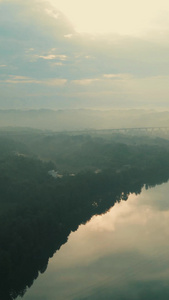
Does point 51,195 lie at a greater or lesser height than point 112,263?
greater

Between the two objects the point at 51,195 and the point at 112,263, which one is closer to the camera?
the point at 112,263

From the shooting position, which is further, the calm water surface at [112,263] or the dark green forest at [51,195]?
the dark green forest at [51,195]

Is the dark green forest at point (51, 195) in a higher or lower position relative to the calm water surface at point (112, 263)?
higher

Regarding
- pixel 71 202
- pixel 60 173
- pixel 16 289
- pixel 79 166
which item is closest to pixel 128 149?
pixel 79 166

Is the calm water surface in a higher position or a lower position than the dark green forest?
lower

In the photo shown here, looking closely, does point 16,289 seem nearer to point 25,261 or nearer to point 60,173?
point 25,261
